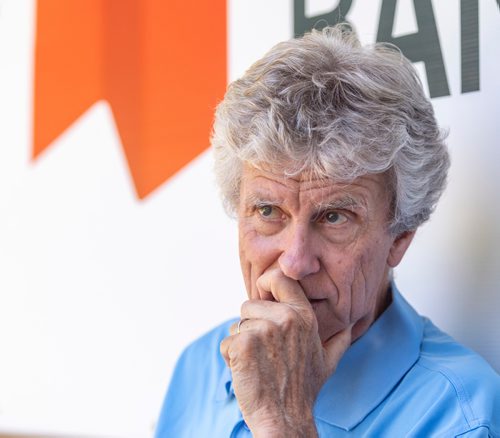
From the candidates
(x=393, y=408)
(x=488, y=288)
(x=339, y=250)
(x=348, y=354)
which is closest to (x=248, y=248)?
(x=339, y=250)

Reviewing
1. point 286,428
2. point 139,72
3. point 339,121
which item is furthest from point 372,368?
point 139,72

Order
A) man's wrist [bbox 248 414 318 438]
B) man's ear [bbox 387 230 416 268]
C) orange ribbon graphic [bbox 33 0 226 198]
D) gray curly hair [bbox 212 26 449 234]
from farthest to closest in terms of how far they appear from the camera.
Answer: orange ribbon graphic [bbox 33 0 226 198] < man's ear [bbox 387 230 416 268] < gray curly hair [bbox 212 26 449 234] < man's wrist [bbox 248 414 318 438]

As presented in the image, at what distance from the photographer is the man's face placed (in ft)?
4.70

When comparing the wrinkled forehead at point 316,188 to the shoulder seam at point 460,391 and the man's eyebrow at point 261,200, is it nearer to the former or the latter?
the man's eyebrow at point 261,200

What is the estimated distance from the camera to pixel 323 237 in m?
1.46

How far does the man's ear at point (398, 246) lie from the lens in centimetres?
154

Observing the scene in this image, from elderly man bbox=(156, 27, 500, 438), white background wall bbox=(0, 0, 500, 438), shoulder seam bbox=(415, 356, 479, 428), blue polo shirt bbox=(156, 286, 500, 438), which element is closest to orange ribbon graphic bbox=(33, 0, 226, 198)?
white background wall bbox=(0, 0, 500, 438)

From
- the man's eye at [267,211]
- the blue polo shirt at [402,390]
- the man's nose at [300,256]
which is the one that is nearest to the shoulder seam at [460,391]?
the blue polo shirt at [402,390]

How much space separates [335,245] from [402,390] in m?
0.29

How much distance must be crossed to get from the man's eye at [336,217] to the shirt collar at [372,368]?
0.24 m

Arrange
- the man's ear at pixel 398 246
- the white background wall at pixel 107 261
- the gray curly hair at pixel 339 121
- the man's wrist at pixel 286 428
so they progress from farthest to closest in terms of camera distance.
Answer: the white background wall at pixel 107 261, the man's ear at pixel 398 246, the gray curly hair at pixel 339 121, the man's wrist at pixel 286 428

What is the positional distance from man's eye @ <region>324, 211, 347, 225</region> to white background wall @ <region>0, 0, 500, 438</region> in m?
0.39

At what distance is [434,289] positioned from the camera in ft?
5.82

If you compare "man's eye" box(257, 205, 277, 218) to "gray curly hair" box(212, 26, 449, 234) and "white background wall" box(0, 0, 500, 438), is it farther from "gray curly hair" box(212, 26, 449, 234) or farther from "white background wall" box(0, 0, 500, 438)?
"white background wall" box(0, 0, 500, 438)
